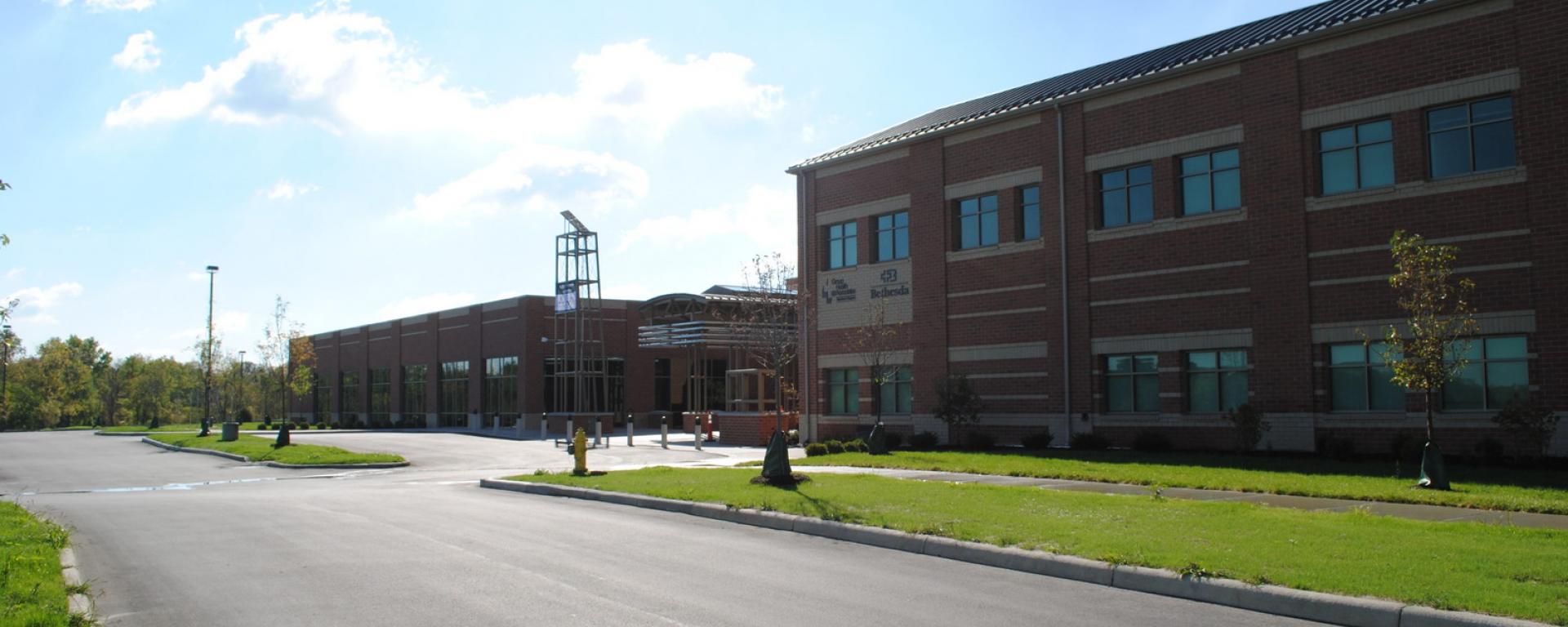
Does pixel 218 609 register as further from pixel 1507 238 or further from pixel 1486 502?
pixel 1507 238

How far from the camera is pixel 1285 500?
15609 millimetres

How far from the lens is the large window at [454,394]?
213 feet

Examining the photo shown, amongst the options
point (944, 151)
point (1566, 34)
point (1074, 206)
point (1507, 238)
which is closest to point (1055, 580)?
point (1507, 238)

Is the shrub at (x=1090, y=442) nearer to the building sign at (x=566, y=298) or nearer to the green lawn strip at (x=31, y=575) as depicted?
the green lawn strip at (x=31, y=575)

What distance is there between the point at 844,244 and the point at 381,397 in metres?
50.6

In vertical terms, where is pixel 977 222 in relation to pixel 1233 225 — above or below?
above

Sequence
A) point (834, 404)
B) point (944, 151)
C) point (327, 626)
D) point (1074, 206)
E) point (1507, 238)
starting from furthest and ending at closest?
point (834, 404) → point (944, 151) → point (1074, 206) → point (1507, 238) → point (327, 626)

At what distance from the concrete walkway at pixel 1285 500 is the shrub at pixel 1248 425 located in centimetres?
614

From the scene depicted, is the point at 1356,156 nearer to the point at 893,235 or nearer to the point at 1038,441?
the point at 1038,441

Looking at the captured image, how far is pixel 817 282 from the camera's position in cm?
3634

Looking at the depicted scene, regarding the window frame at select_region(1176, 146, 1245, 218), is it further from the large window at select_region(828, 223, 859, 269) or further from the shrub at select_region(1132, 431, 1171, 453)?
the large window at select_region(828, 223, 859, 269)

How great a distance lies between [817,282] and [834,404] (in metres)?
4.04

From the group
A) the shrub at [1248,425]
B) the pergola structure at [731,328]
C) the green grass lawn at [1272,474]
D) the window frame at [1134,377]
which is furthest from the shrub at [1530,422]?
the pergola structure at [731,328]

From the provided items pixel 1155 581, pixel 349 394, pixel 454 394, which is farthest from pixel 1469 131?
pixel 349 394
